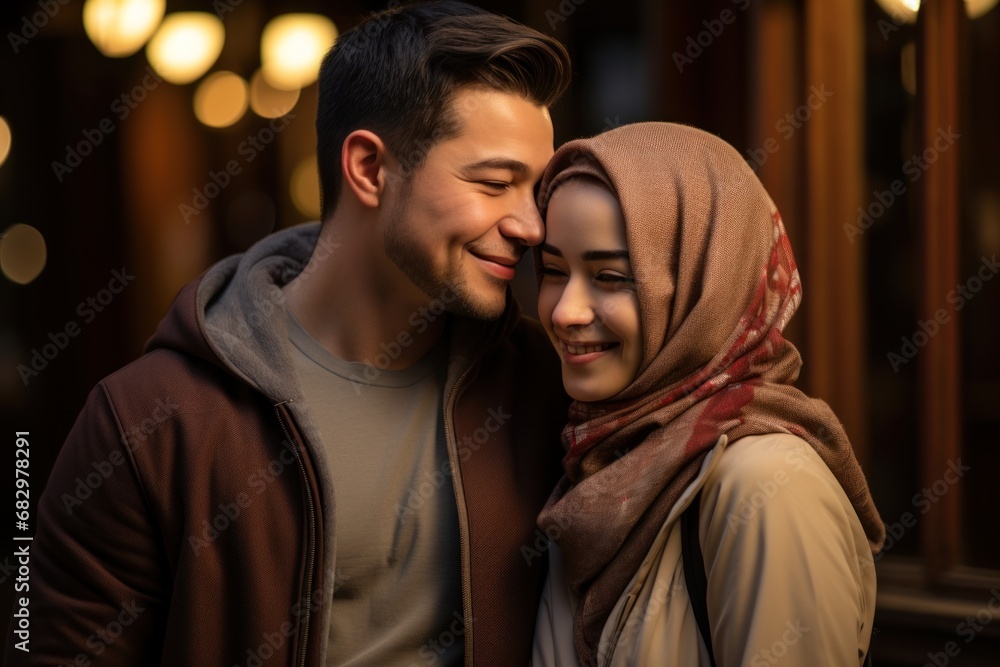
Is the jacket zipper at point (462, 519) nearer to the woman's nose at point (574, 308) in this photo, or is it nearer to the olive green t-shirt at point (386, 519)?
the olive green t-shirt at point (386, 519)

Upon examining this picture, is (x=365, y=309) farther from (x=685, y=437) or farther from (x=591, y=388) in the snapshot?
(x=685, y=437)

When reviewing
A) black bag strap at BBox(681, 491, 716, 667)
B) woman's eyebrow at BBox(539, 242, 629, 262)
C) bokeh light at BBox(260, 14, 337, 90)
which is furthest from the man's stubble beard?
bokeh light at BBox(260, 14, 337, 90)

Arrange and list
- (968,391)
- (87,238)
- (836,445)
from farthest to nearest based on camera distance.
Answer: (87,238), (968,391), (836,445)

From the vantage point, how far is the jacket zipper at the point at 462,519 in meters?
2.15

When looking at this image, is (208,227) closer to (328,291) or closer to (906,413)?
(328,291)

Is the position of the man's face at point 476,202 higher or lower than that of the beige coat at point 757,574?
higher

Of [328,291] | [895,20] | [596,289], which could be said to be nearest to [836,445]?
[596,289]

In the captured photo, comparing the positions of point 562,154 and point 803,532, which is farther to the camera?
point 562,154

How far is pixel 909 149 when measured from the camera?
3.35 m

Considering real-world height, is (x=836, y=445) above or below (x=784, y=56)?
below

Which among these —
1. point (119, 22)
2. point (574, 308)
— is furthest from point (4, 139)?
point (574, 308)

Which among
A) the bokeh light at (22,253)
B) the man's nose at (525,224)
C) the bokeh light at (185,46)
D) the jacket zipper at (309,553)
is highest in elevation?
the bokeh light at (185,46)

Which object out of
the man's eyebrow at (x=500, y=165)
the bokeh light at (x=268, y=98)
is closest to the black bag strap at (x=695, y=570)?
the man's eyebrow at (x=500, y=165)

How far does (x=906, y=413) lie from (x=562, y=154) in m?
1.94
